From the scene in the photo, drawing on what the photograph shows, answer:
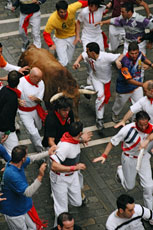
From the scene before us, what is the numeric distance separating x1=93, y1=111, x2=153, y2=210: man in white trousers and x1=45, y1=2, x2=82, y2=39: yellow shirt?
4.30 m

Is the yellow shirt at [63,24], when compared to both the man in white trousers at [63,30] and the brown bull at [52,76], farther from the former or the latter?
the brown bull at [52,76]

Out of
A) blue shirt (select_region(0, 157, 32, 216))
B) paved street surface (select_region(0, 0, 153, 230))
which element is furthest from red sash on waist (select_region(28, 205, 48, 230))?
Result: paved street surface (select_region(0, 0, 153, 230))

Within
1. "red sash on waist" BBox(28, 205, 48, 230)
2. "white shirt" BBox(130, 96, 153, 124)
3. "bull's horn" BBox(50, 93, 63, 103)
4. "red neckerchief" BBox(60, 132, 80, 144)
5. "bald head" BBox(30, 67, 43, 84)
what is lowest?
"red sash on waist" BBox(28, 205, 48, 230)

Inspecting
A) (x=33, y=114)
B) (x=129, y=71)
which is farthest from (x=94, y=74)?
(x=33, y=114)

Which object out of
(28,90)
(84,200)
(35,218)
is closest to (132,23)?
(28,90)

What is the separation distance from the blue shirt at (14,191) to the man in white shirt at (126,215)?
4.64 ft

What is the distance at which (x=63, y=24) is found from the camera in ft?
44.2

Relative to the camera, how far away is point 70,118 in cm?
1027

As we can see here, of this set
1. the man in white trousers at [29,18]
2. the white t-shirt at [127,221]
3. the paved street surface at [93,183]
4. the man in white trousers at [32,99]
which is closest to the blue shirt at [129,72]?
the paved street surface at [93,183]

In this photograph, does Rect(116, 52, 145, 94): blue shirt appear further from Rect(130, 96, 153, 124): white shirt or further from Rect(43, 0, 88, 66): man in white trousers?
Rect(43, 0, 88, 66): man in white trousers

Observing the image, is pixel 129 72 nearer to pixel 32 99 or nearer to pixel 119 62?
pixel 119 62

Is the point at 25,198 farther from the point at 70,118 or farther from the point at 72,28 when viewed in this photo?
the point at 72,28

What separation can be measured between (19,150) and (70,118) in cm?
178

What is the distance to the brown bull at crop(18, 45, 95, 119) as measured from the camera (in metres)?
11.5
